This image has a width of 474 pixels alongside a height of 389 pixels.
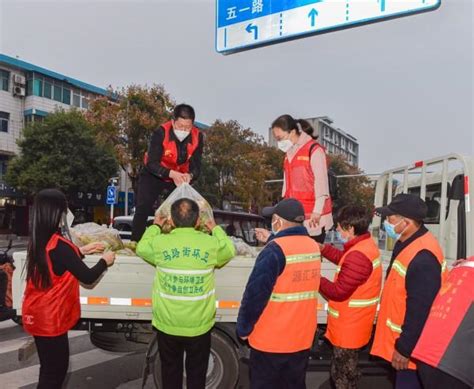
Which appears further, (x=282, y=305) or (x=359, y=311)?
(x=359, y=311)

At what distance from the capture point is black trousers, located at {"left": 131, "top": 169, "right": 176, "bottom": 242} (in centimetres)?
465

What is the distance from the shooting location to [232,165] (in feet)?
112

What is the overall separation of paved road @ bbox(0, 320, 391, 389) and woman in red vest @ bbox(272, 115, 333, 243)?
1.41 m

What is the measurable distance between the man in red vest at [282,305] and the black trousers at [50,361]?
123 cm

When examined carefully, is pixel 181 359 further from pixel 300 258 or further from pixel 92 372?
pixel 92 372

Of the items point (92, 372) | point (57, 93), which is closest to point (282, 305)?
point (92, 372)

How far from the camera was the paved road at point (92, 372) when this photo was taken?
181 inches

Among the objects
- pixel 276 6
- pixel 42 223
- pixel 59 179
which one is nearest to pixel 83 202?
pixel 59 179

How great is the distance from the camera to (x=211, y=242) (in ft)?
10.5

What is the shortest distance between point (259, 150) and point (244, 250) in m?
32.3

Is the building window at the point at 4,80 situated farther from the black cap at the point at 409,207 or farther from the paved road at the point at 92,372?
the black cap at the point at 409,207

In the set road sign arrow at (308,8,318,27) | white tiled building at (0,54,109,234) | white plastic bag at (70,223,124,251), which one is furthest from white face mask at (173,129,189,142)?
white tiled building at (0,54,109,234)

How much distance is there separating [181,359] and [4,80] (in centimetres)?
3218

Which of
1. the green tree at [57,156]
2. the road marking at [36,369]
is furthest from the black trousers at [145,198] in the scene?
the green tree at [57,156]
